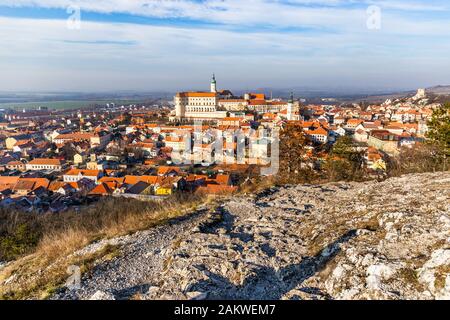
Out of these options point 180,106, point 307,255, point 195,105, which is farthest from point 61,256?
point 195,105

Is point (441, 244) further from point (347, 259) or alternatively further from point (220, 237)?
point (220, 237)

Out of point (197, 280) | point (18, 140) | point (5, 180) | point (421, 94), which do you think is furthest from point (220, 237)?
point (421, 94)

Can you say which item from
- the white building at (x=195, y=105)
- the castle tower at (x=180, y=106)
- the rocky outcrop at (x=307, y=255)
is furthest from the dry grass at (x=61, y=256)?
the castle tower at (x=180, y=106)

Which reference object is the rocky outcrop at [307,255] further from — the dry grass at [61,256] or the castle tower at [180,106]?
the castle tower at [180,106]

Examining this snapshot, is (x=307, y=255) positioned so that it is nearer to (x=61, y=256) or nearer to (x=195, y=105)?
(x=61, y=256)

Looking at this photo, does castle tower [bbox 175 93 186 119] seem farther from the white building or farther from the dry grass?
the dry grass

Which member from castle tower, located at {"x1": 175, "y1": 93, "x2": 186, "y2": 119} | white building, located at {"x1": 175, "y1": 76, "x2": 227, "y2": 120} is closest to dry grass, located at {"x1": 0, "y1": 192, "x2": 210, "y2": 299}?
white building, located at {"x1": 175, "y1": 76, "x2": 227, "y2": 120}

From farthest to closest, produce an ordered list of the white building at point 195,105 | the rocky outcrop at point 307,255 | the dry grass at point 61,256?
the white building at point 195,105 < the dry grass at point 61,256 < the rocky outcrop at point 307,255
